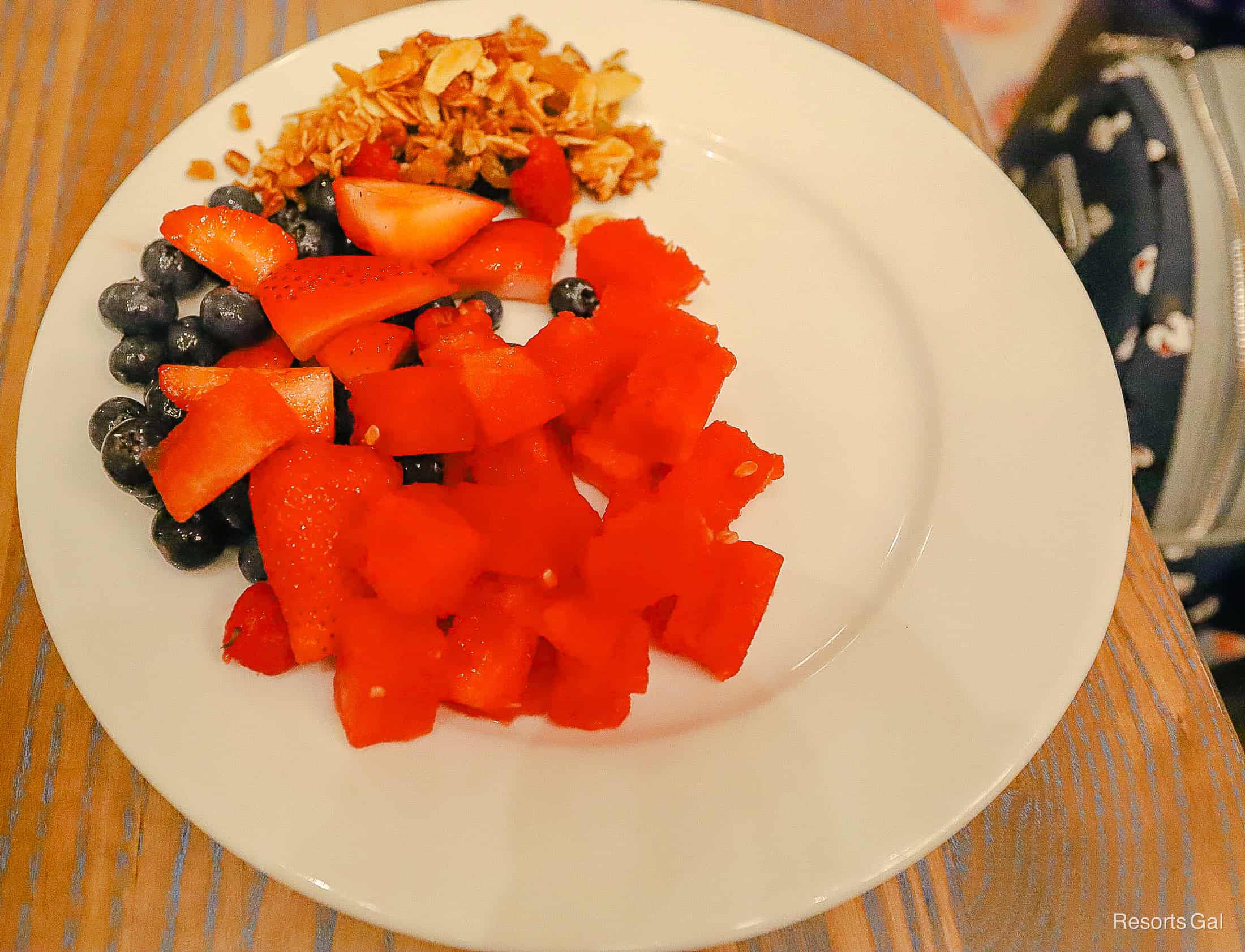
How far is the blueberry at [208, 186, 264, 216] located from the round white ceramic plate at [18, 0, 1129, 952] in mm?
85

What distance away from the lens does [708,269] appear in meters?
1.34

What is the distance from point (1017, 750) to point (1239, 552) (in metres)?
0.96

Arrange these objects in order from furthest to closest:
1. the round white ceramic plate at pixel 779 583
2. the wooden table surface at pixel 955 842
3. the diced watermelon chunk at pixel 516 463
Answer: the diced watermelon chunk at pixel 516 463 < the wooden table surface at pixel 955 842 < the round white ceramic plate at pixel 779 583

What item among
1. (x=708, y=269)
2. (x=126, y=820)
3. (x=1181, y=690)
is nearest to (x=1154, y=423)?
(x=1181, y=690)

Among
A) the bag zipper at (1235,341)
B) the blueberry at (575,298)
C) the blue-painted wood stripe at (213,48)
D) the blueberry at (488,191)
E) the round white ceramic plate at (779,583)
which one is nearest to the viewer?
the round white ceramic plate at (779,583)

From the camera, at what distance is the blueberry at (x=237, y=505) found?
996mm

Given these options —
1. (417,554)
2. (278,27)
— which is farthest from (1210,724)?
(278,27)

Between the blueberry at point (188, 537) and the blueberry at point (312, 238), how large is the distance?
461 millimetres

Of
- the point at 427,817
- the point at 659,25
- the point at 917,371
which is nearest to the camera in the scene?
the point at 427,817

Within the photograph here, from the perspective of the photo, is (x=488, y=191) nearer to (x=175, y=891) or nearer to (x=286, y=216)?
(x=286, y=216)

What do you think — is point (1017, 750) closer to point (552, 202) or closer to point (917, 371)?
point (917, 371)

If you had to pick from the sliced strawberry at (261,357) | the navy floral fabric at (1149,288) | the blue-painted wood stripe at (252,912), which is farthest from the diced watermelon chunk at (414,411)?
the navy floral fabric at (1149,288)

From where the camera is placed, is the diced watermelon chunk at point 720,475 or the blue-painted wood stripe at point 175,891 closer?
the blue-painted wood stripe at point 175,891

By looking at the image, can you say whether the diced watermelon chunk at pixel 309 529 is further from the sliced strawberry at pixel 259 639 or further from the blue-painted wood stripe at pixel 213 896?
the blue-painted wood stripe at pixel 213 896
